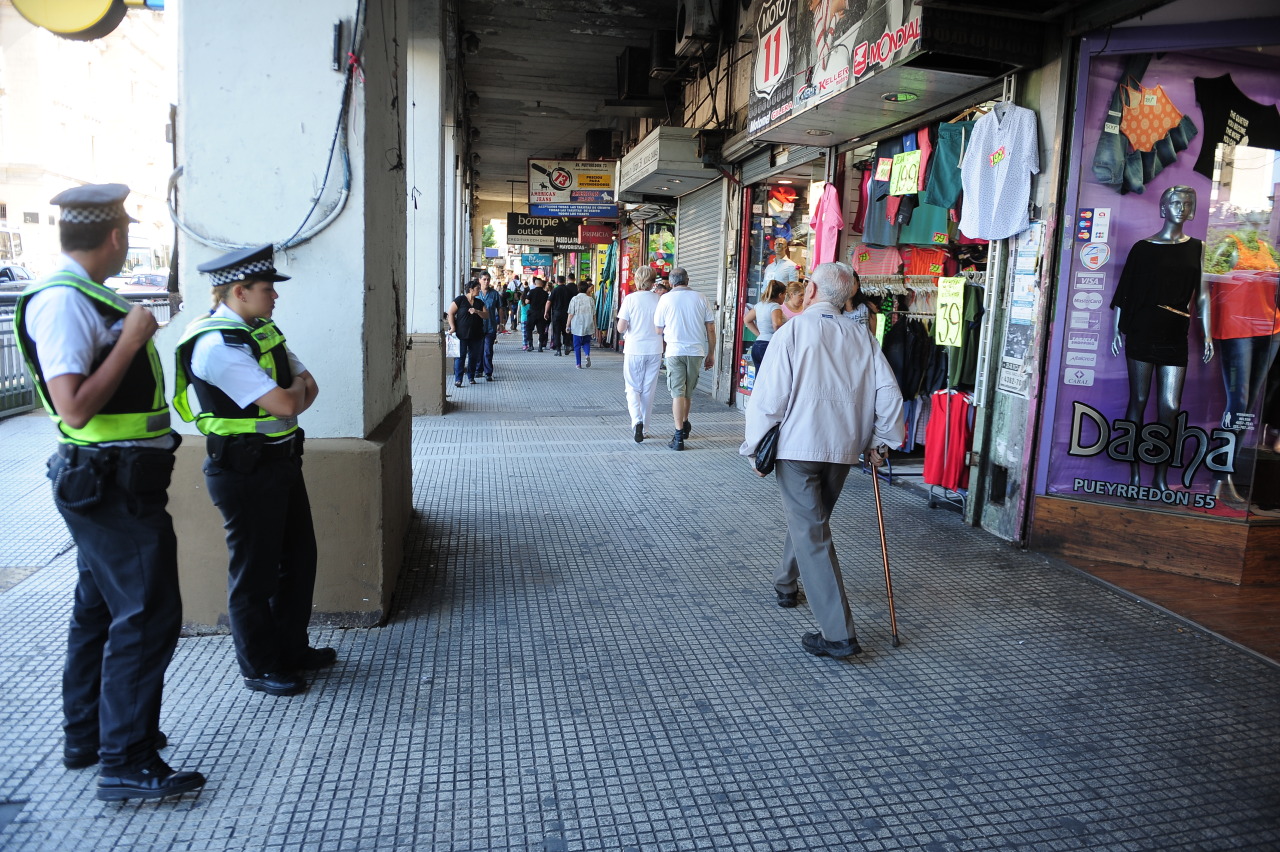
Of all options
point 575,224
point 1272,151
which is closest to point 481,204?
point 575,224

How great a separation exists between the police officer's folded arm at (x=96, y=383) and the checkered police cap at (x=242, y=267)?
0.59 metres

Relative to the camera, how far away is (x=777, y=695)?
3.63 meters

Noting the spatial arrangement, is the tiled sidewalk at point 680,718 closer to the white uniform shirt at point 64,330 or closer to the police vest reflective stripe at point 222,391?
the police vest reflective stripe at point 222,391

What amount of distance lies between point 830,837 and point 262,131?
3.77m

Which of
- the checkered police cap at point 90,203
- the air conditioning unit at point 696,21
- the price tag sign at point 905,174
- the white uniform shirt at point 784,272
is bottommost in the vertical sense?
→ the checkered police cap at point 90,203

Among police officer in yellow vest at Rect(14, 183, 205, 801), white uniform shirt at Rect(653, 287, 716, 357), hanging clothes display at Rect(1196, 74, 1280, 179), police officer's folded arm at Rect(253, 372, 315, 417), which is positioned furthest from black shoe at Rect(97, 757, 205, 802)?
white uniform shirt at Rect(653, 287, 716, 357)

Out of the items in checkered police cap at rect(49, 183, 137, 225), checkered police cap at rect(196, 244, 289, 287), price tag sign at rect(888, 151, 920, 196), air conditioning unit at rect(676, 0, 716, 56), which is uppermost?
air conditioning unit at rect(676, 0, 716, 56)

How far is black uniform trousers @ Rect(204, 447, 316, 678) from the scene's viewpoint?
326cm

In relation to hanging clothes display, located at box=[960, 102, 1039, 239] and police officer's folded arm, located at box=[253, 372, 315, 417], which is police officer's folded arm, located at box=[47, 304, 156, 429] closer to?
police officer's folded arm, located at box=[253, 372, 315, 417]

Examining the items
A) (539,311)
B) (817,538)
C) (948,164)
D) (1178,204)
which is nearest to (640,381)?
(948,164)

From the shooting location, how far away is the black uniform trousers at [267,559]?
10.7 ft

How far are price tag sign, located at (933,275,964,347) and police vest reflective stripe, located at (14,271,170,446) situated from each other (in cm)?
555

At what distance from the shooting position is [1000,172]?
18.9 feet

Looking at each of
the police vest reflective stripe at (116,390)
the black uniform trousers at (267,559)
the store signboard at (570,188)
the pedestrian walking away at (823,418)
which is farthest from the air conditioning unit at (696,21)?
the police vest reflective stripe at (116,390)
